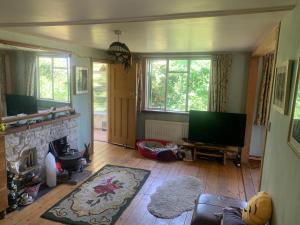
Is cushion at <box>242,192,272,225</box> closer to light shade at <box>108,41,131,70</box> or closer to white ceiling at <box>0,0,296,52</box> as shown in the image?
white ceiling at <box>0,0,296,52</box>

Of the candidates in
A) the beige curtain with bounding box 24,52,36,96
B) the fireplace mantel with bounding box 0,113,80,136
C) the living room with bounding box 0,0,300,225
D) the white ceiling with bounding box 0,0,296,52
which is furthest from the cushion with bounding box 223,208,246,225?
the beige curtain with bounding box 24,52,36,96

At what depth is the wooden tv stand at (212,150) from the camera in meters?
4.75

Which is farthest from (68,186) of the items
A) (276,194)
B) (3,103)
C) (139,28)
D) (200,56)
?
(200,56)

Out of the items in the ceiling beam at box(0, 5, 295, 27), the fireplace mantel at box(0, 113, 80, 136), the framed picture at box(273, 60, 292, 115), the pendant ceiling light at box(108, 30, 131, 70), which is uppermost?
the ceiling beam at box(0, 5, 295, 27)

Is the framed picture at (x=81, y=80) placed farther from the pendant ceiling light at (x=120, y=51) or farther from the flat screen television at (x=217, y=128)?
the flat screen television at (x=217, y=128)

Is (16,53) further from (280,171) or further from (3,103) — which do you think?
(280,171)

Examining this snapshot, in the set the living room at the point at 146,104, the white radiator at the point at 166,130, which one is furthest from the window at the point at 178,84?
the white radiator at the point at 166,130

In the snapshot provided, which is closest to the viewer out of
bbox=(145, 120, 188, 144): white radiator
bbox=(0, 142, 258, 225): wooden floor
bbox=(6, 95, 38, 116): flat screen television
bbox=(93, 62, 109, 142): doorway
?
bbox=(0, 142, 258, 225): wooden floor

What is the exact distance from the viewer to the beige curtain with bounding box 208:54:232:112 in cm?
479

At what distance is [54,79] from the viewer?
3.87 m

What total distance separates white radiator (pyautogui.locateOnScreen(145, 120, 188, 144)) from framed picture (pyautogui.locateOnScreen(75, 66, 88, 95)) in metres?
1.77

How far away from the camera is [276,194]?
1716 mm

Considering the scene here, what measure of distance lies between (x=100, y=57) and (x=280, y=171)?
4380mm

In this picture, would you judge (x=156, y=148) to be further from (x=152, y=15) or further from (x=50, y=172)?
(x=152, y=15)
